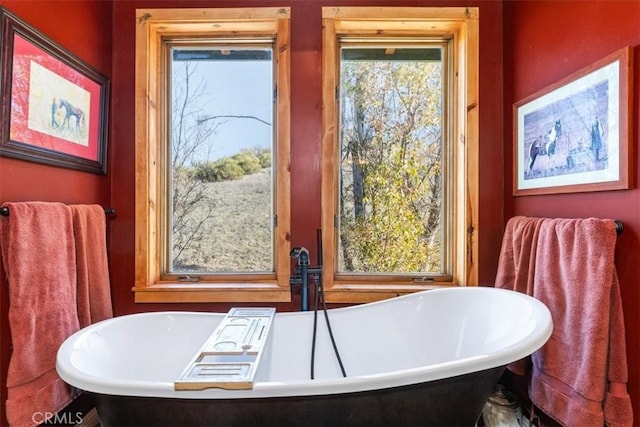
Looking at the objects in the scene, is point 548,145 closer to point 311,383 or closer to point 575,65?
point 575,65

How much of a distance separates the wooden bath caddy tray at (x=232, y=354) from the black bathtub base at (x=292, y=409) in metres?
0.05

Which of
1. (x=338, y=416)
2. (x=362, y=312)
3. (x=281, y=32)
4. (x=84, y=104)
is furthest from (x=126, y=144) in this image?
(x=338, y=416)

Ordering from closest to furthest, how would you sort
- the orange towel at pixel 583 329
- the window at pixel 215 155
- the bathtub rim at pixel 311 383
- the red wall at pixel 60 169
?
the bathtub rim at pixel 311 383
the orange towel at pixel 583 329
the red wall at pixel 60 169
the window at pixel 215 155

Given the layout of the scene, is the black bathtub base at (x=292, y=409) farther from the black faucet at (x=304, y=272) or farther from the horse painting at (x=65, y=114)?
the horse painting at (x=65, y=114)

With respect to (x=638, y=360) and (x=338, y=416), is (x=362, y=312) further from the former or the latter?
(x=638, y=360)

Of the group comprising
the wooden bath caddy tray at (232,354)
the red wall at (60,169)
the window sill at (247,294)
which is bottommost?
the wooden bath caddy tray at (232,354)

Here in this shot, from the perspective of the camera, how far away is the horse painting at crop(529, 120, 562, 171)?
1425 millimetres

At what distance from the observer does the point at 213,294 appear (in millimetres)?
1765

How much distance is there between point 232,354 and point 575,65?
1.84 m

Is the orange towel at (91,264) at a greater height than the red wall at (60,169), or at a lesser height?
lesser

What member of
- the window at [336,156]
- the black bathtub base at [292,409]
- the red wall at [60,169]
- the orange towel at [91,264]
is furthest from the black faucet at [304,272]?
the red wall at [60,169]

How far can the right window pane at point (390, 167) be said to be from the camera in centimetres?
191

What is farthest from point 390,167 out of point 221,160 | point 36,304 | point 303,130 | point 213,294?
point 36,304

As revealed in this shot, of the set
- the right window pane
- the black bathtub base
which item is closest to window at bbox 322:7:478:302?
the right window pane
